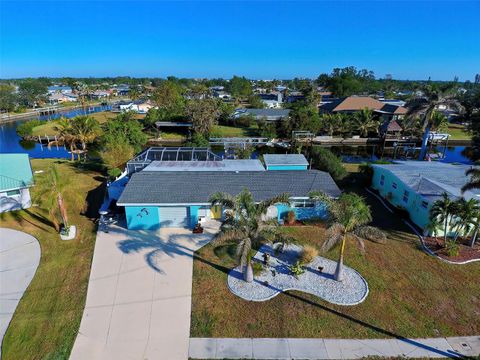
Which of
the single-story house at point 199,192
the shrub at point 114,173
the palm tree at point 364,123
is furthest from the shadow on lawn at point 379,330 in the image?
the palm tree at point 364,123

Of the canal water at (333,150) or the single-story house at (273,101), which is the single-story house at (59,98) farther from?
the single-story house at (273,101)

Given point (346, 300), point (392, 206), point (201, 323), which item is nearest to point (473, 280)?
point (346, 300)

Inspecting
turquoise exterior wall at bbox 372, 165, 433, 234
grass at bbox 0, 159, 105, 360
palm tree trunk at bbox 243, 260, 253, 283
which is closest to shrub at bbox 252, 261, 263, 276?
palm tree trunk at bbox 243, 260, 253, 283

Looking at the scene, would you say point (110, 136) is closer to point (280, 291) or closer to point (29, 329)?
point (29, 329)

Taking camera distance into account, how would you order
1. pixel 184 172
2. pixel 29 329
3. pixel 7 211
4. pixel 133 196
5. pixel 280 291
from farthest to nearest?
pixel 184 172 < pixel 7 211 < pixel 133 196 < pixel 280 291 < pixel 29 329

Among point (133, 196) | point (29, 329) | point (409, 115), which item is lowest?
point (29, 329)

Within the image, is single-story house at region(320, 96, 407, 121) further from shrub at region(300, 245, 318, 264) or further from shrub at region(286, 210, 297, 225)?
shrub at region(300, 245, 318, 264)
